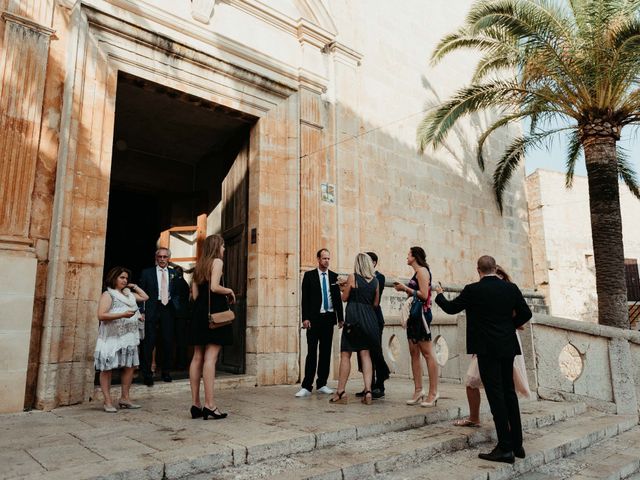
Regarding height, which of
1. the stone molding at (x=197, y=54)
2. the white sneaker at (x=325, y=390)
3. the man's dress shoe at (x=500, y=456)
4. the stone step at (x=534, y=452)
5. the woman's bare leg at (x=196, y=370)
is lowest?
the stone step at (x=534, y=452)

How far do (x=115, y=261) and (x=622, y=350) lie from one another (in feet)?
34.7

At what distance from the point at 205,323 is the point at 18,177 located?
284cm

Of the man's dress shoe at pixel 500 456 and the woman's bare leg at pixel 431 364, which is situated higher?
the woman's bare leg at pixel 431 364

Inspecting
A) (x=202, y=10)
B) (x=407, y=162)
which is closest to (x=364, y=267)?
(x=202, y=10)

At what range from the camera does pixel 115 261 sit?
11852 mm

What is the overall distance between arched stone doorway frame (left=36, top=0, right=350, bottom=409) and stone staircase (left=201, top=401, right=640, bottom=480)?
10.1 feet

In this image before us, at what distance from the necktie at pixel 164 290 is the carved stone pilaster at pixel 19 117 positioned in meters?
1.87

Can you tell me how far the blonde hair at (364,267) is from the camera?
17.8 ft

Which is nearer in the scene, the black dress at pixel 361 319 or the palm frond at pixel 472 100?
the black dress at pixel 361 319

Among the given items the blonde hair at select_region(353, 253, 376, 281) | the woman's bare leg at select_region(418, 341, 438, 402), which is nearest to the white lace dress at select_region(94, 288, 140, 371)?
the blonde hair at select_region(353, 253, 376, 281)

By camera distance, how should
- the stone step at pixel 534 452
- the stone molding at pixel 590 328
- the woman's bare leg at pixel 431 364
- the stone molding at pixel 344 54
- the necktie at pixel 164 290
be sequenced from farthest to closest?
the stone molding at pixel 344 54
the necktie at pixel 164 290
the stone molding at pixel 590 328
the woman's bare leg at pixel 431 364
the stone step at pixel 534 452

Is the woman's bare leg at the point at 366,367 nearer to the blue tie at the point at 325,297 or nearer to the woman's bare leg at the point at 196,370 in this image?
the blue tie at the point at 325,297

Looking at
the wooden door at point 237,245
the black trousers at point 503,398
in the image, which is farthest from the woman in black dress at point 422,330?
the wooden door at point 237,245

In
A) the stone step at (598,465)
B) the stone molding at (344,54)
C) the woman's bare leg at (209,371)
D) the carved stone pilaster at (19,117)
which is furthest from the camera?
the stone molding at (344,54)
